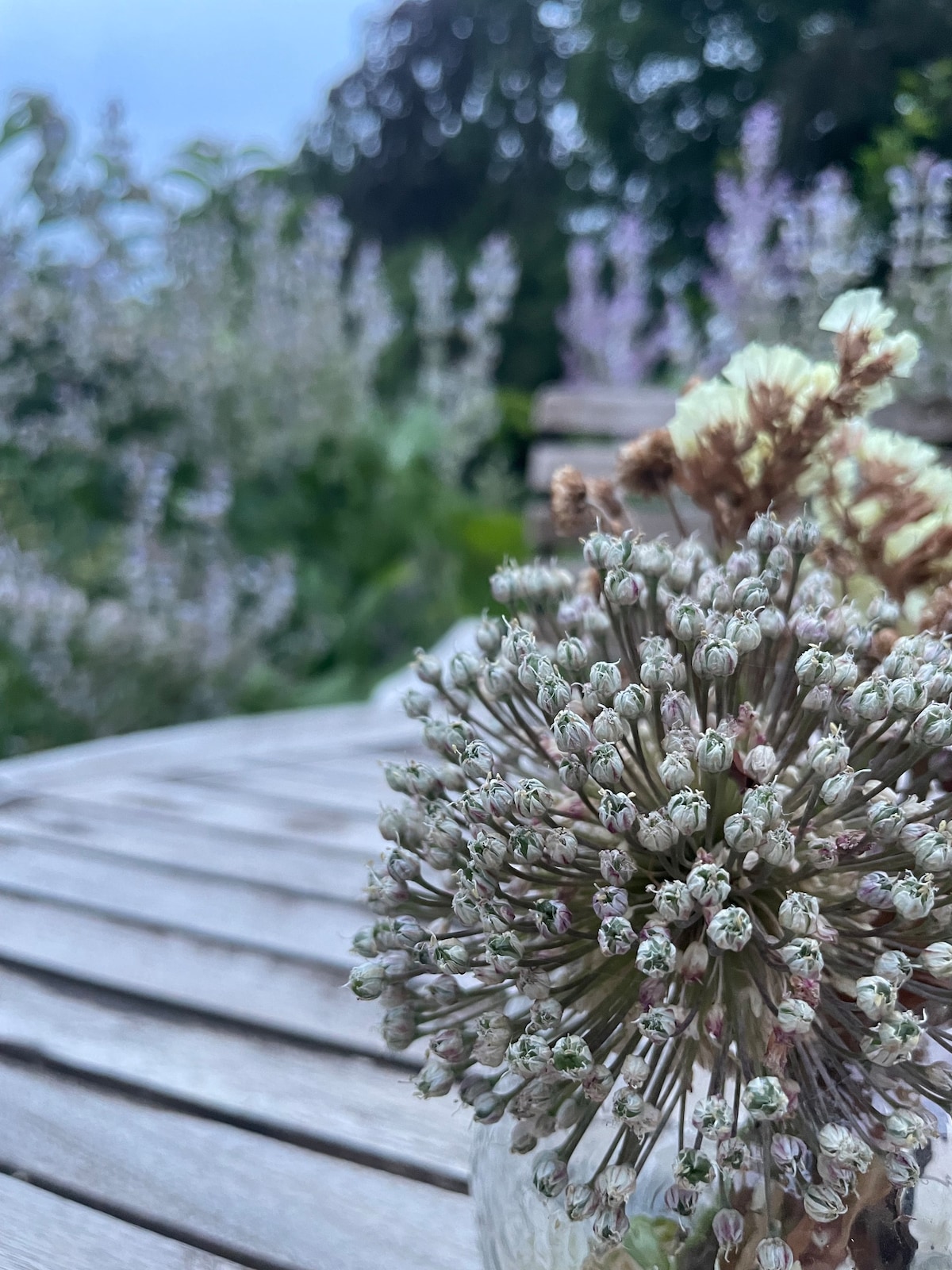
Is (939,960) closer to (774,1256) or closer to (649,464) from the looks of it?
(774,1256)

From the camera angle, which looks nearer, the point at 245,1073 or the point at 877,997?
the point at 877,997

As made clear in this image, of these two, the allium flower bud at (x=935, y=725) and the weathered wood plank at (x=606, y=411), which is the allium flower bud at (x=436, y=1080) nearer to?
the allium flower bud at (x=935, y=725)

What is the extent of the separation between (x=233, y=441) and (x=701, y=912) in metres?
2.98

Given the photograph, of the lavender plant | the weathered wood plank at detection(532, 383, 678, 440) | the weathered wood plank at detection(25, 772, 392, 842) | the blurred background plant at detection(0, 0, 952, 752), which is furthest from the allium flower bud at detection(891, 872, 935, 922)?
the weathered wood plank at detection(532, 383, 678, 440)

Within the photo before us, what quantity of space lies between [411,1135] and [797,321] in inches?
87.2

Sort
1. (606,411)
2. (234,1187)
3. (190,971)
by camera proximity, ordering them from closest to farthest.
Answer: (234,1187), (190,971), (606,411)

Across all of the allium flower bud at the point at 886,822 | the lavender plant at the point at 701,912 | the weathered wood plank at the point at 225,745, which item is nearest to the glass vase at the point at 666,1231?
the lavender plant at the point at 701,912

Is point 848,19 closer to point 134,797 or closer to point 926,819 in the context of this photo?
point 134,797

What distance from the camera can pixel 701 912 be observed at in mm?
375

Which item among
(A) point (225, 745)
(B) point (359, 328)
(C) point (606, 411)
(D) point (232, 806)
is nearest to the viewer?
(D) point (232, 806)

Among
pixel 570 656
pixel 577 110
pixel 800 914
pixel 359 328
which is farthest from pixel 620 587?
pixel 359 328

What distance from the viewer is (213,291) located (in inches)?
125

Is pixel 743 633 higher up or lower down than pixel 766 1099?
higher up

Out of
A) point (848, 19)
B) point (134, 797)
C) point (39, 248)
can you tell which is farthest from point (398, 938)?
point (39, 248)
